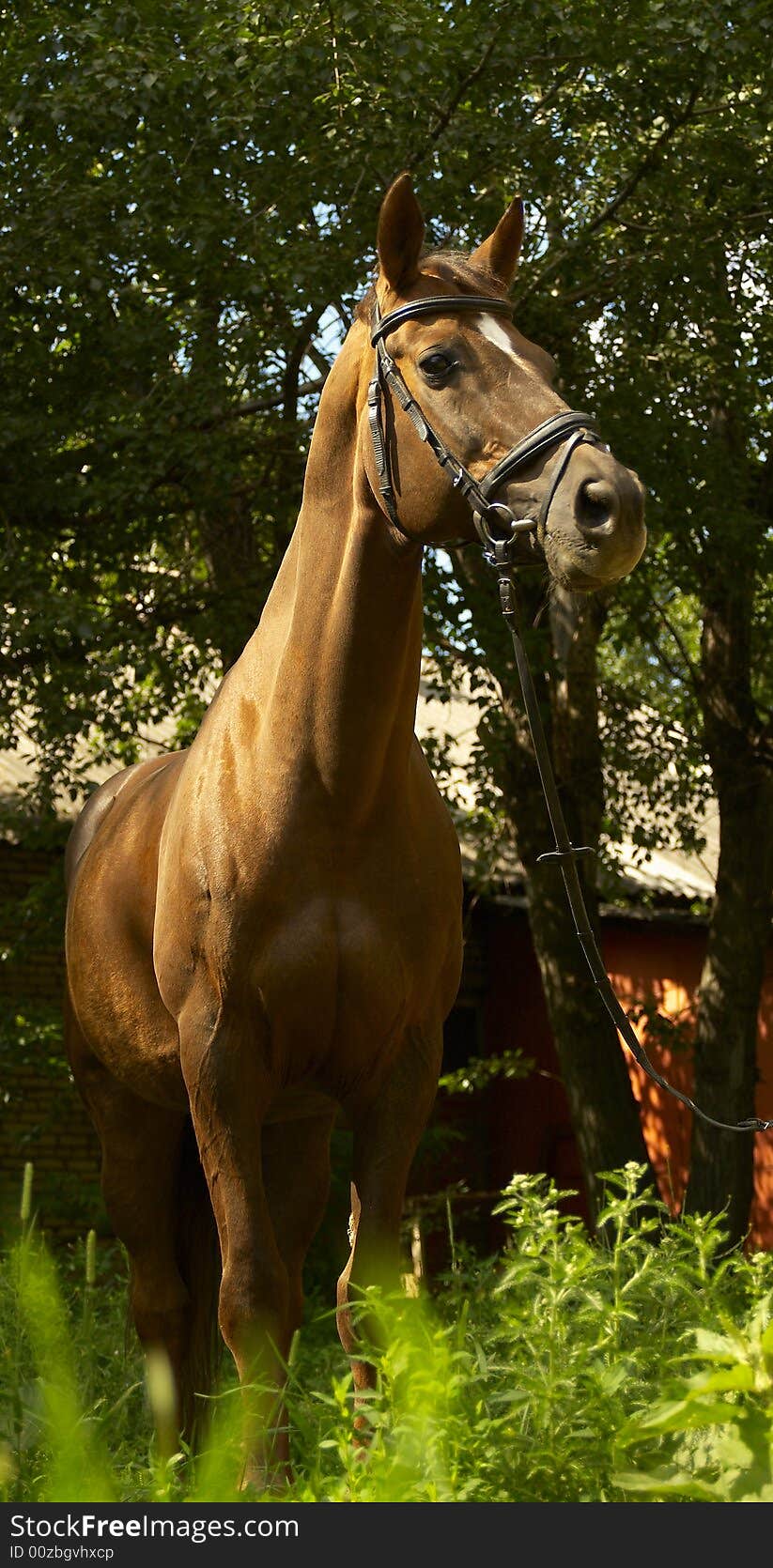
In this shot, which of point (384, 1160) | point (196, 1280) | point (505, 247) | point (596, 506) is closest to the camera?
point (596, 506)

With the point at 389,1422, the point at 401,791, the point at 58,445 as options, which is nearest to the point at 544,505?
the point at 401,791

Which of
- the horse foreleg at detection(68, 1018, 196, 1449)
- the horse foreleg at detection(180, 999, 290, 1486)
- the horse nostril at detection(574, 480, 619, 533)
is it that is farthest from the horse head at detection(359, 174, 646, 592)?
the horse foreleg at detection(68, 1018, 196, 1449)

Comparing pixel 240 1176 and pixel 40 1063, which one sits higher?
pixel 40 1063

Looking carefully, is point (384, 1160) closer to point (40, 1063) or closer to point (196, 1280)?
point (196, 1280)

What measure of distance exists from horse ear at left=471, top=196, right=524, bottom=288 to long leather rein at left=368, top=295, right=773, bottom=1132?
0.19 metres

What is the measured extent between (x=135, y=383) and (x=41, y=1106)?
6.22 m

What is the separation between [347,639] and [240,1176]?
1113mm

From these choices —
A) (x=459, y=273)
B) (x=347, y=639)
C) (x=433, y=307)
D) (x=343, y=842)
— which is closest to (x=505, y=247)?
(x=459, y=273)

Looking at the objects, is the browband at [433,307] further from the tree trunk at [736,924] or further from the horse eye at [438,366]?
the tree trunk at [736,924]

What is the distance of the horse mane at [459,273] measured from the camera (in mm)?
3201

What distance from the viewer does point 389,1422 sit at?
240 cm

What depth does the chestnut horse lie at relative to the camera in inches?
121

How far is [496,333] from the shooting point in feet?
10.1

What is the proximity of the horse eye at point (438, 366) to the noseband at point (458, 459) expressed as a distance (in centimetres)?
6
